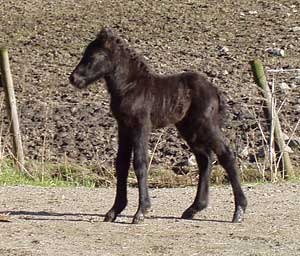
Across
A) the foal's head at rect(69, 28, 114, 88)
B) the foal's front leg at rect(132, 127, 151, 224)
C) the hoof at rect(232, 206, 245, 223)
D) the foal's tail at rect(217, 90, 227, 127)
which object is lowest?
the hoof at rect(232, 206, 245, 223)

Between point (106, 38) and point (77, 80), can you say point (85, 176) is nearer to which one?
point (77, 80)

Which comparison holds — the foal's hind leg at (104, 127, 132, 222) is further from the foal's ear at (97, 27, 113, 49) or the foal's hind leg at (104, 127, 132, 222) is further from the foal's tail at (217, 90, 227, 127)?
the foal's tail at (217, 90, 227, 127)

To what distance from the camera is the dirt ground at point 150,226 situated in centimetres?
945

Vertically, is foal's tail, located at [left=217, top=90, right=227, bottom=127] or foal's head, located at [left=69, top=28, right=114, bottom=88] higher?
foal's head, located at [left=69, top=28, right=114, bottom=88]

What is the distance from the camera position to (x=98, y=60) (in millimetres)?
10523

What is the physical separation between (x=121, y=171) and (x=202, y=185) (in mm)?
845

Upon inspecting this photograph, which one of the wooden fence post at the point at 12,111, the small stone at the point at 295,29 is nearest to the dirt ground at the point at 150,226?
the wooden fence post at the point at 12,111

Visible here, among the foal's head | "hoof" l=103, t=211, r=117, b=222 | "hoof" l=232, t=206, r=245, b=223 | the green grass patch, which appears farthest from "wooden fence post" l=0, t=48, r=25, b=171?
"hoof" l=232, t=206, r=245, b=223

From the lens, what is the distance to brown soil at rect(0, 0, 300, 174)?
15.3 metres

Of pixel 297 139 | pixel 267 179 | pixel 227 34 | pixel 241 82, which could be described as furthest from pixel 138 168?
pixel 227 34

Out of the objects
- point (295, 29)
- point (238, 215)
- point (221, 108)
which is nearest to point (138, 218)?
point (238, 215)

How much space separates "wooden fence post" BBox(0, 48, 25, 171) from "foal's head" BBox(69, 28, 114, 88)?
11.6 feet

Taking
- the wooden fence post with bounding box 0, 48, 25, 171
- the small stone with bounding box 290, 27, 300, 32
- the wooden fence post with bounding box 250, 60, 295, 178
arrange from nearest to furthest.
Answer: the wooden fence post with bounding box 250, 60, 295, 178 → the wooden fence post with bounding box 0, 48, 25, 171 → the small stone with bounding box 290, 27, 300, 32

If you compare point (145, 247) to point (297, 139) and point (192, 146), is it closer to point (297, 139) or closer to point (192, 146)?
point (192, 146)
